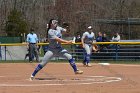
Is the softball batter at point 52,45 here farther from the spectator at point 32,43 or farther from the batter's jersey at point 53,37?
the spectator at point 32,43

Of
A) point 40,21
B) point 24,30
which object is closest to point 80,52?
point 24,30

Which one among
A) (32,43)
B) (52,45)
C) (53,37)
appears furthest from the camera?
(32,43)

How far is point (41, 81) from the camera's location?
14023 mm

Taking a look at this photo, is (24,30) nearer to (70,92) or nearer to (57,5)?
(57,5)

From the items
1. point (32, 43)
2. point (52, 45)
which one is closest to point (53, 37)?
point (52, 45)

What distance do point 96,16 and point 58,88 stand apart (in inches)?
2006

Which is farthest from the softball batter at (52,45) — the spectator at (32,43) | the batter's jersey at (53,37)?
the spectator at (32,43)

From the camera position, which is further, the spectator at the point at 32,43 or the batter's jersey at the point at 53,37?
the spectator at the point at 32,43

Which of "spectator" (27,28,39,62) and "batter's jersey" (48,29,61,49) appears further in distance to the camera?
"spectator" (27,28,39,62)

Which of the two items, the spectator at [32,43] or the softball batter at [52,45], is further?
the spectator at [32,43]

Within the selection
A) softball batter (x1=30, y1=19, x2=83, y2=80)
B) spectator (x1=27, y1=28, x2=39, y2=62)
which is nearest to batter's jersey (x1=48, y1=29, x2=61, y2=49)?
softball batter (x1=30, y1=19, x2=83, y2=80)

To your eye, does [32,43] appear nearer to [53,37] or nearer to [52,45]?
[52,45]

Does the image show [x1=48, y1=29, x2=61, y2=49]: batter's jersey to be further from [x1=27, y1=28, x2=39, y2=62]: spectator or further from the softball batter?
[x1=27, y1=28, x2=39, y2=62]: spectator

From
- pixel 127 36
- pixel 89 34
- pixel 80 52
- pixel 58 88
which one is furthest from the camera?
pixel 127 36
